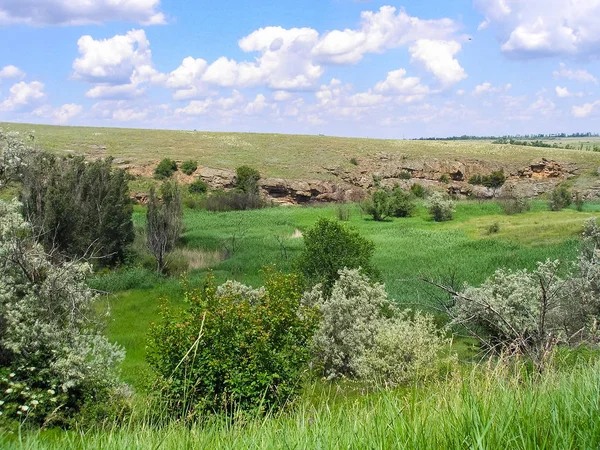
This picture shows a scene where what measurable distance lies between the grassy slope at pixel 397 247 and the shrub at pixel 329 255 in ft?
5.58

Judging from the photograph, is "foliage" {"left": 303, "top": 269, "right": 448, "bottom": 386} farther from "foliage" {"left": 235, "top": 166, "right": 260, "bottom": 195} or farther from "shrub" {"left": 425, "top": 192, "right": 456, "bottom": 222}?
"foliage" {"left": 235, "top": 166, "right": 260, "bottom": 195}

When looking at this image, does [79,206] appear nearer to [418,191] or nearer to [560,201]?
[560,201]

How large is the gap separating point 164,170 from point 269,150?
72.0 feet

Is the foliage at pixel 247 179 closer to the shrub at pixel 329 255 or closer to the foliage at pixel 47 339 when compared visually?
the shrub at pixel 329 255

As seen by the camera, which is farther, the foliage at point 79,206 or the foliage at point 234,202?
the foliage at point 234,202

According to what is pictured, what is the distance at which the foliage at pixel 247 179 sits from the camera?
56312 millimetres

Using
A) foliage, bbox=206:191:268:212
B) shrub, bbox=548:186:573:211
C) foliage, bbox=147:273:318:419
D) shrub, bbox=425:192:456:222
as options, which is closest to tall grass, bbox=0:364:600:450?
foliage, bbox=147:273:318:419

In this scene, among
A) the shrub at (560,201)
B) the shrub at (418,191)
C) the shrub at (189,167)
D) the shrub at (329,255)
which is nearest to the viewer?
the shrub at (329,255)

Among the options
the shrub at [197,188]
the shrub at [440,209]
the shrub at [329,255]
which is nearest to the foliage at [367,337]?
the shrub at [329,255]

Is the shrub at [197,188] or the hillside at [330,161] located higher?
the hillside at [330,161]

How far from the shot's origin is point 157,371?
10547mm

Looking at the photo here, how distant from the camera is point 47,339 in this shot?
34.8ft

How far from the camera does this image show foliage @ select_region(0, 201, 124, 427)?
10242 mm

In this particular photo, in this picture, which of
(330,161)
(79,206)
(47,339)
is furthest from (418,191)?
(47,339)
